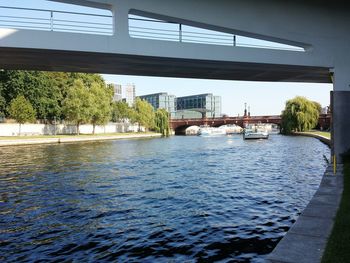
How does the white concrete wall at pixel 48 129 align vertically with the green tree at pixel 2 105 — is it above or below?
below

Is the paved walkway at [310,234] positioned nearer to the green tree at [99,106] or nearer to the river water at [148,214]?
the river water at [148,214]

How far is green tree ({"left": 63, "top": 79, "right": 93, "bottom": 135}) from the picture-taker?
76188 millimetres

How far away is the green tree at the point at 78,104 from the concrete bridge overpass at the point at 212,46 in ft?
179

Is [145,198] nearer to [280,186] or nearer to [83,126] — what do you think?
[280,186]

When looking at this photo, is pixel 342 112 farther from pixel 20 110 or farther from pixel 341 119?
pixel 20 110

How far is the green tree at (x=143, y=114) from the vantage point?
11394 cm

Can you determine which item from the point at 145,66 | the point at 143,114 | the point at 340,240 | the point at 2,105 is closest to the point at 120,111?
the point at 143,114

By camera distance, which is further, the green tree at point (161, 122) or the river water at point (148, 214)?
the green tree at point (161, 122)

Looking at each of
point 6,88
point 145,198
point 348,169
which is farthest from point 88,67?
point 6,88

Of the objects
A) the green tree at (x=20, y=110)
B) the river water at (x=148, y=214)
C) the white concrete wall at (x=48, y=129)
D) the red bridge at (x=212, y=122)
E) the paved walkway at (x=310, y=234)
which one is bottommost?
the river water at (x=148, y=214)

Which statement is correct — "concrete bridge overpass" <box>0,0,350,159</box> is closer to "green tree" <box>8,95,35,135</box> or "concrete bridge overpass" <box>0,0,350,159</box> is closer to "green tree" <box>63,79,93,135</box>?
"green tree" <box>8,95,35,135</box>

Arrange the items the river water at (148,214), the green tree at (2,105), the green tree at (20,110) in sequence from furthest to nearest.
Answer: the green tree at (2,105) < the green tree at (20,110) < the river water at (148,214)

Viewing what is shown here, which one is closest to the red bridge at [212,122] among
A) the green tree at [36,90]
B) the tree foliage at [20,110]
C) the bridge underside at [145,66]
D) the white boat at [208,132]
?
the white boat at [208,132]

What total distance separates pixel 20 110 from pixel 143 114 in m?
49.2
